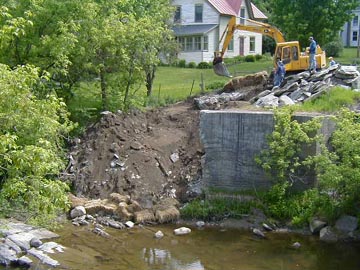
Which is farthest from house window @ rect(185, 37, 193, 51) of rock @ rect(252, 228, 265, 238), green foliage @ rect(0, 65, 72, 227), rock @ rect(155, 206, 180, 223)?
green foliage @ rect(0, 65, 72, 227)

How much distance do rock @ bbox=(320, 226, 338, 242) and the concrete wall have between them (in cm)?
268

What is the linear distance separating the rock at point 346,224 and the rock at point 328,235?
239 mm

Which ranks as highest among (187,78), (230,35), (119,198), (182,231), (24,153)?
(230,35)

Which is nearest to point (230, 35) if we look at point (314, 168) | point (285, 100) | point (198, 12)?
point (285, 100)

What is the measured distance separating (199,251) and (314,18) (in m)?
31.6

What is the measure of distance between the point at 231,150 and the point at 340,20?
2798 centimetres

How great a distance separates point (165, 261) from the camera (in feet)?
54.6

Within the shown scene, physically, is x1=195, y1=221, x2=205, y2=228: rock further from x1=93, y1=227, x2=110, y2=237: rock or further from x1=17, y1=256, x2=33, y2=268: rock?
x1=17, y1=256, x2=33, y2=268: rock

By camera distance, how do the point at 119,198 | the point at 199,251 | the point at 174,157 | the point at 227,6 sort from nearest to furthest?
the point at 199,251 → the point at 119,198 → the point at 174,157 → the point at 227,6

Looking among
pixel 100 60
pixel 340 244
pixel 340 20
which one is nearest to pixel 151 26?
pixel 100 60

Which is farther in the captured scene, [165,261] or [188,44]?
[188,44]

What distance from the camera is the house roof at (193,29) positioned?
2132 inches

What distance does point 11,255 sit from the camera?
15617mm

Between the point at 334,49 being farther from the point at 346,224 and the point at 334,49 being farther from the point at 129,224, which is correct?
the point at 129,224
